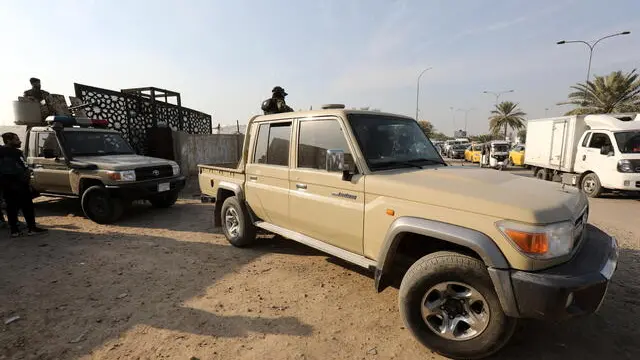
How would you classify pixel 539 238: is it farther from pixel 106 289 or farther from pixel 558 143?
pixel 558 143

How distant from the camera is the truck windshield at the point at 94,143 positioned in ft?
24.5

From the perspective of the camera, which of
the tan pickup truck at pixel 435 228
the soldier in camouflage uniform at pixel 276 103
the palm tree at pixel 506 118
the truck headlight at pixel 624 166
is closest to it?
the tan pickup truck at pixel 435 228

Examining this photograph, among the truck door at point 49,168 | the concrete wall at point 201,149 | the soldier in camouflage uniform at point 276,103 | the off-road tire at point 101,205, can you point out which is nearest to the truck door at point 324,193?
the soldier in camouflage uniform at point 276,103

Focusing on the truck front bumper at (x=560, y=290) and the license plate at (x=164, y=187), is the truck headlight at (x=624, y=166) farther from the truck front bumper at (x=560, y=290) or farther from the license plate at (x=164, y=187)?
the license plate at (x=164, y=187)

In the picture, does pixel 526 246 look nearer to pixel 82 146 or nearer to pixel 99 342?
pixel 99 342

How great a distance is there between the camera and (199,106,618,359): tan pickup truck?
2311 mm

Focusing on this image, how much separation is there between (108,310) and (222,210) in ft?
7.25

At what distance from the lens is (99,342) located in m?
2.98

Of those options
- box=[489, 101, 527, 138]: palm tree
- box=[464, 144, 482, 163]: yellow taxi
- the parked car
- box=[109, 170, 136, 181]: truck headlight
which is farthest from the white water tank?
box=[489, 101, 527, 138]: palm tree

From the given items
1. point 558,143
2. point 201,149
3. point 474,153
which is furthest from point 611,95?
point 201,149

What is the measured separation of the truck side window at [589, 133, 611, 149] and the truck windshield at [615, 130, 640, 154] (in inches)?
13.3

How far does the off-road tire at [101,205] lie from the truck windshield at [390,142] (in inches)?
231

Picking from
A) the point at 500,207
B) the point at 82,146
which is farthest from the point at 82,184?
the point at 500,207

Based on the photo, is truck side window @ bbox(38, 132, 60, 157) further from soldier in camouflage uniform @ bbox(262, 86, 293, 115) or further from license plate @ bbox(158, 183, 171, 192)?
soldier in camouflage uniform @ bbox(262, 86, 293, 115)
